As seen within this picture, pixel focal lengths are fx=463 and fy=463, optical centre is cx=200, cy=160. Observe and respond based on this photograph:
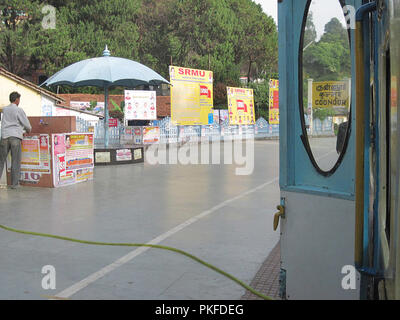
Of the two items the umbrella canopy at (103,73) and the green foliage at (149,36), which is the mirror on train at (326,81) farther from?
the green foliage at (149,36)

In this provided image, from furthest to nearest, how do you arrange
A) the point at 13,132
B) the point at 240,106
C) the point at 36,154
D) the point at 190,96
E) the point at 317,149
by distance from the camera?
the point at 240,106
the point at 190,96
the point at 36,154
the point at 13,132
the point at 317,149

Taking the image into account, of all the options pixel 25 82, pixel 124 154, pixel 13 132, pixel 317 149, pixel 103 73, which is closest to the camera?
pixel 317 149

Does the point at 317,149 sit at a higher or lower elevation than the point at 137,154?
higher

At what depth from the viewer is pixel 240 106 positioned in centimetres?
2827

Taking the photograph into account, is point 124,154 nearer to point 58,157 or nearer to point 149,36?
point 58,157

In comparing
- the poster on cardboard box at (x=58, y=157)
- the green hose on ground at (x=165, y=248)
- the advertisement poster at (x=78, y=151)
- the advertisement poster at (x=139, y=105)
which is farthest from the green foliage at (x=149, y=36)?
the green hose on ground at (x=165, y=248)

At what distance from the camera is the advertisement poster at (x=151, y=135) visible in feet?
71.5

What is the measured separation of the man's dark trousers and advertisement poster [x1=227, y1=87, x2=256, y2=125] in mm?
18859

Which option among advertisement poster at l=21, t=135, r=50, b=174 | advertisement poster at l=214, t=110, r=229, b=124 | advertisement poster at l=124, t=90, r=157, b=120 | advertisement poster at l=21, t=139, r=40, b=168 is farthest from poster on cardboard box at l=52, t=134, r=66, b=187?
advertisement poster at l=214, t=110, r=229, b=124

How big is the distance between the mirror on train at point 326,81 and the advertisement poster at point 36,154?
7.01 meters

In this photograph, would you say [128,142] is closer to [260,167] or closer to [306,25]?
[260,167]

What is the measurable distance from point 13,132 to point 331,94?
7.38 meters

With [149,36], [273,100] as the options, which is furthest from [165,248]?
[149,36]
